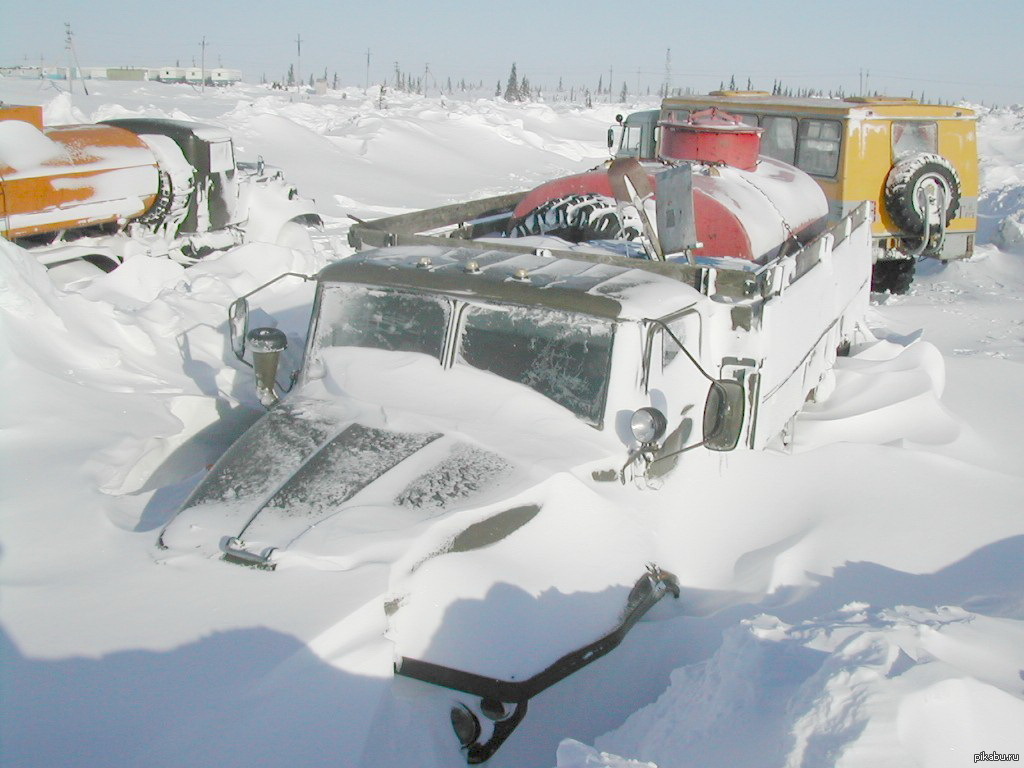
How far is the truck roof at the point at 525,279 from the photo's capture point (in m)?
4.42

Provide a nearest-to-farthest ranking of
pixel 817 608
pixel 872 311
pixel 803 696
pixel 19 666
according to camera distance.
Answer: pixel 803 696 < pixel 19 666 < pixel 817 608 < pixel 872 311

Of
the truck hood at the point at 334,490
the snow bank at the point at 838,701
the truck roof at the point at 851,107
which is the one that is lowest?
the snow bank at the point at 838,701

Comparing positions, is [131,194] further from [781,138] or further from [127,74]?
[127,74]

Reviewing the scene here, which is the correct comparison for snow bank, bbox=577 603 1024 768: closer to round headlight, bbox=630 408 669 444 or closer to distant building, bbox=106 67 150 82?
round headlight, bbox=630 408 669 444

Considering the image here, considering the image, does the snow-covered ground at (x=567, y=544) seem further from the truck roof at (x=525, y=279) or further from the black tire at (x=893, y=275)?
the black tire at (x=893, y=275)

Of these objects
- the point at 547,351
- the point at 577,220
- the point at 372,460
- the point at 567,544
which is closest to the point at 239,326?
the point at 372,460

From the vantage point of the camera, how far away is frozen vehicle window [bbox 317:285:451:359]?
4.63 meters

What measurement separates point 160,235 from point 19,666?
8.96m

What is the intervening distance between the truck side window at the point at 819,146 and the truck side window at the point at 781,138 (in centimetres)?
9

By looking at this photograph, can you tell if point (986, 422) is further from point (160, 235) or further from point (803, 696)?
point (160, 235)

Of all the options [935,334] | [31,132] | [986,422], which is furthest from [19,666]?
[935,334]

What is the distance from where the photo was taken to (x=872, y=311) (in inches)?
440

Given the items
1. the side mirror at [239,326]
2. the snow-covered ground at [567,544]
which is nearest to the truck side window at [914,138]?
the snow-covered ground at [567,544]

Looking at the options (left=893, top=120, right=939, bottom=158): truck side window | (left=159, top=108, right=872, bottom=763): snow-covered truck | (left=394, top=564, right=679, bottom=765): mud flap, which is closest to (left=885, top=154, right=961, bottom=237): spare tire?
(left=893, top=120, right=939, bottom=158): truck side window
